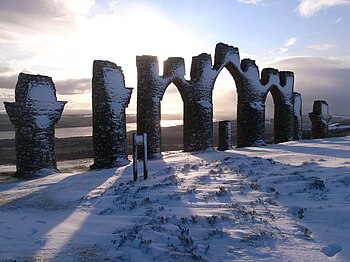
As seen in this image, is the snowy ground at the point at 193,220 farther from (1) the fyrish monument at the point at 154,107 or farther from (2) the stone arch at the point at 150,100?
(2) the stone arch at the point at 150,100

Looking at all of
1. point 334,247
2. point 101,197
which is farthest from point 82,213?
point 334,247

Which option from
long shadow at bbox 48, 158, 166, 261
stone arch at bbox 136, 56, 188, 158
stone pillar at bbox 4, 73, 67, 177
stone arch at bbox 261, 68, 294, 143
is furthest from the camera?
stone arch at bbox 261, 68, 294, 143

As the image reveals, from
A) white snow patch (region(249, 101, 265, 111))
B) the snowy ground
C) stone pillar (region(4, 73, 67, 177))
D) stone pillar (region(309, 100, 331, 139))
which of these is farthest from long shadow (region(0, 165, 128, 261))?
stone pillar (region(309, 100, 331, 139))

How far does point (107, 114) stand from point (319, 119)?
16147 millimetres

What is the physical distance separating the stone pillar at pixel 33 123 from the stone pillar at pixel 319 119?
18.2 m

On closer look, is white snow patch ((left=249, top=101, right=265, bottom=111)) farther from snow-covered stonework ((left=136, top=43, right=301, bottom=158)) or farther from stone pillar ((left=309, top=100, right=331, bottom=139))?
stone pillar ((left=309, top=100, right=331, bottom=139))

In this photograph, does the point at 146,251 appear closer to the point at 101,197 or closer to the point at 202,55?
the point at 101,197

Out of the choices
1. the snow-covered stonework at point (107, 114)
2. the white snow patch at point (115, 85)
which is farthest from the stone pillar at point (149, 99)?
the snow-covered stonework at point (107, 114)

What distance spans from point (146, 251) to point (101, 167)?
11177 mm

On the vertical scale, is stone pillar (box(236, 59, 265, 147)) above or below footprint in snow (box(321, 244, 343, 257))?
above

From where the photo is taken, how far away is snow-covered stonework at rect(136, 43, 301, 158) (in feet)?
56.8

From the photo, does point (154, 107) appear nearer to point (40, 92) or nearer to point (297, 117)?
point (40, 92)

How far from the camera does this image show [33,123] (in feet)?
44.5

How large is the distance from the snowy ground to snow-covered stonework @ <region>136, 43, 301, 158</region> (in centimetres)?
931
